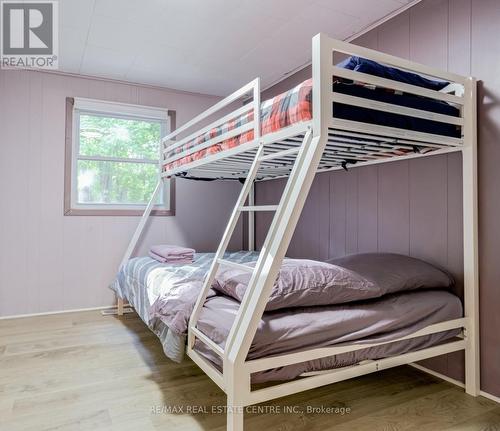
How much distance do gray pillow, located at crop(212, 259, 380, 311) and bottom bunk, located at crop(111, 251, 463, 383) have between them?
0.04 meters

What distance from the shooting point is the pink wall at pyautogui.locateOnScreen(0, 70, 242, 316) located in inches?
123

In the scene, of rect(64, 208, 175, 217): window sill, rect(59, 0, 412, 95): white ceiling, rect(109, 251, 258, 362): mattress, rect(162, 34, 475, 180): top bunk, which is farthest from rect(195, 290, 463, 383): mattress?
rect(64, 208, 175, 217): window sill

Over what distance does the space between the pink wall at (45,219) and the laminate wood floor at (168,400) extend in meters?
0.88

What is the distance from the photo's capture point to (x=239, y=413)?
1.33 m

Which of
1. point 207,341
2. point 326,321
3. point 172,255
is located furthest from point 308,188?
point 172,255

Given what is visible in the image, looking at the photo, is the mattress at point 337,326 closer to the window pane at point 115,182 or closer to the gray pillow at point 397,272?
the gray pillow at point 397,272

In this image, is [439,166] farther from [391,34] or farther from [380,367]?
[380,367]

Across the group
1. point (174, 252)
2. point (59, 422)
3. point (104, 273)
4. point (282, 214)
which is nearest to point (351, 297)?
point (282, 214)

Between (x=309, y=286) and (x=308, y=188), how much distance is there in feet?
1.53

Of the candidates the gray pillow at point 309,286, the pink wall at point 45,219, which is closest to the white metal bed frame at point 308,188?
the gray pillow at point 309,286

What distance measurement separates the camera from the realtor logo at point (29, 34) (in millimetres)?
2289

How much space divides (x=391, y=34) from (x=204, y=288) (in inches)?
80.9

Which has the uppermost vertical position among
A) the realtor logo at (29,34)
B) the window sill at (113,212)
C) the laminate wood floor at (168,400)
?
the realtor logo at (29,34)

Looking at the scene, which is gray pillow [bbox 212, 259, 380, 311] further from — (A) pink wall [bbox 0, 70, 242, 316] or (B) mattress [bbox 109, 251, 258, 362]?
(A) pink wall [bbox 0, 70, 242, 316]
